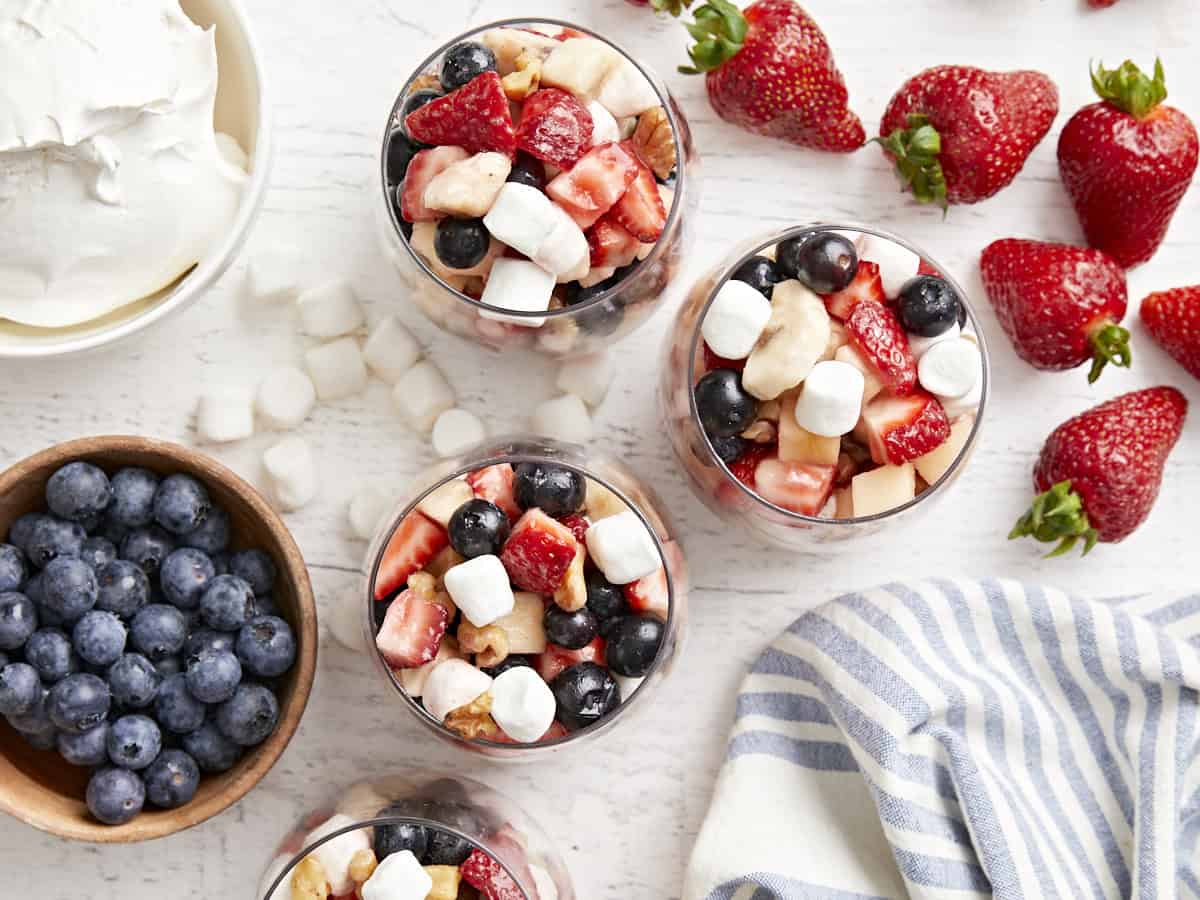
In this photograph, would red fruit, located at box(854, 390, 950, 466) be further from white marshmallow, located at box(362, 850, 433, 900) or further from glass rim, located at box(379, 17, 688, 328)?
white marshmallow, located at box(362, 850, 433, 900)

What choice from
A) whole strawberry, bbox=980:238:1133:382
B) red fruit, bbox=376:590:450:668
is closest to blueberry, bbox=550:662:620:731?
red fruit, bbox=376:590:450:668

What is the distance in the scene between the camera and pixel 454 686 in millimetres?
1271

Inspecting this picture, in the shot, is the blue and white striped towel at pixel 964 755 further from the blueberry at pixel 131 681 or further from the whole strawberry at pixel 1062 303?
the blueberry at pixel 131 681

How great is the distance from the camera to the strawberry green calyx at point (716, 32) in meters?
1.45

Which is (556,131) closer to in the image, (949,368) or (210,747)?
(949,368)

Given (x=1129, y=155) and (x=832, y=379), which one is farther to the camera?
(x=1129, y=155)

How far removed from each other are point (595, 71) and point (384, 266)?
0.40 meters

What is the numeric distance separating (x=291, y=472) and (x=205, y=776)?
0.36 metres

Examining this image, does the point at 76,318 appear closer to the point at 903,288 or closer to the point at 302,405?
the point at 302,405

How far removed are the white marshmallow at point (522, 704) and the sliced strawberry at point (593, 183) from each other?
461 mm

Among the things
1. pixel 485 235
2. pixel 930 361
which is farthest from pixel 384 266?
pixel 930 361

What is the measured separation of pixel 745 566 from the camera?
158cm

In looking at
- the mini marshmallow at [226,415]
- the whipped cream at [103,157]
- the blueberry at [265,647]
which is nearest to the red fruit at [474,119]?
the whipped cream at [103,157]

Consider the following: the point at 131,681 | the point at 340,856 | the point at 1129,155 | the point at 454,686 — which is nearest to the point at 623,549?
the point at 454,686
